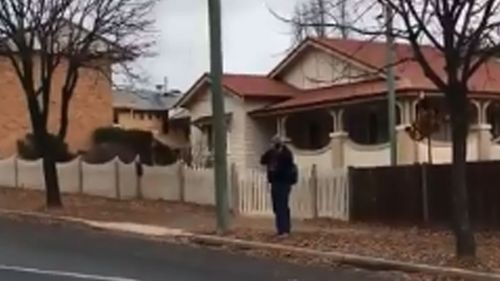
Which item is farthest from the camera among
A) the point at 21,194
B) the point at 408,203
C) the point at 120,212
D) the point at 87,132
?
the point at 87,132

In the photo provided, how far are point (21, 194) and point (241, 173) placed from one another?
8066 millimetres

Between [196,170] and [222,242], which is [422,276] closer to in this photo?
[222,242]

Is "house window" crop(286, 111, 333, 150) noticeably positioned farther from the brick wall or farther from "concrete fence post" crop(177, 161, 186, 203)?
the brick wall

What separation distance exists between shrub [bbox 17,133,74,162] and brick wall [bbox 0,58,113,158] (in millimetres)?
1234

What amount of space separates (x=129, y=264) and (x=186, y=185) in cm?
1326

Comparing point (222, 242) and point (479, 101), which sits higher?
point (479, 101)

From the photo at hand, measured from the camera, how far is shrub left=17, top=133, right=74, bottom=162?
3666 centimetres

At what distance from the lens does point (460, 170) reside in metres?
14.8

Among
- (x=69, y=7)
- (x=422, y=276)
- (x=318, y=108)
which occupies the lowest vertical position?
(x=422, y=276)

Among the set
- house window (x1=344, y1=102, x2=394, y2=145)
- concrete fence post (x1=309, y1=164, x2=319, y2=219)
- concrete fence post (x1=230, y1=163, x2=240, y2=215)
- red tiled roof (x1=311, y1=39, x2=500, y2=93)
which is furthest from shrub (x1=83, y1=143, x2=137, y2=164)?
concrete fence post (x1=309, y1=164, x2=319, y2=219)

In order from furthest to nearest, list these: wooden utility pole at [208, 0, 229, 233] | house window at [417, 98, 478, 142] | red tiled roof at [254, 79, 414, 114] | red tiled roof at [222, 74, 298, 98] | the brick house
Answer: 1. the brick house
2. red tiled roof at [222, 74, 298, 98]
3. red tiled roof at [254, 79, 414, 114]
4. house window at [417, 98, 478, 142]
5. wooden utility pole at [208, 0, 229, 233]

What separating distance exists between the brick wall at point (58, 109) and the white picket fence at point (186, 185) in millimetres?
10324

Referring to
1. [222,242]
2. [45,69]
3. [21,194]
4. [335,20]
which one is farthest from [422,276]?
[21,194]

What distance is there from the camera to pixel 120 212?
24703mm
